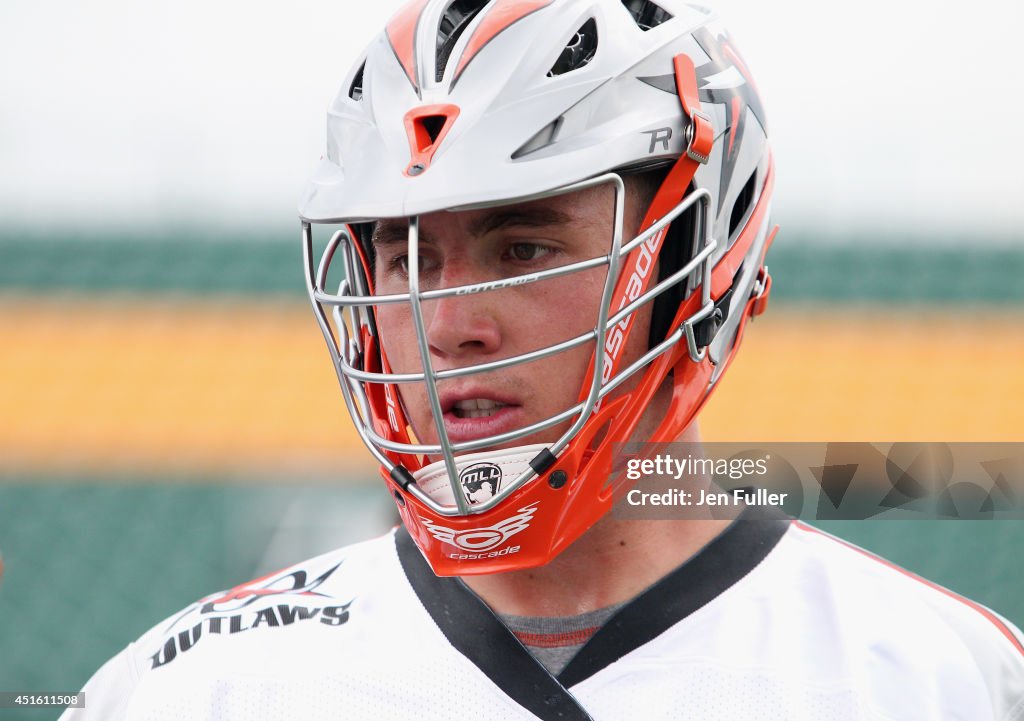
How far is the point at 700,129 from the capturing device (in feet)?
4.54

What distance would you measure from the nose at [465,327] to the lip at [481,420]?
5cm

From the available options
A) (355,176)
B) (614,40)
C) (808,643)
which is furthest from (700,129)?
(808,643)

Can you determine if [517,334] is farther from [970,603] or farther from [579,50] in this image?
[970,603]

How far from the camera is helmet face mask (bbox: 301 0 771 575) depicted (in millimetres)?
1275

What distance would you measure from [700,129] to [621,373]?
31cm

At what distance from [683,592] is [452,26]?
2.53 ft

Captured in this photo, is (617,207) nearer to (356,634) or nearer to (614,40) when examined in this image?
(614,40)

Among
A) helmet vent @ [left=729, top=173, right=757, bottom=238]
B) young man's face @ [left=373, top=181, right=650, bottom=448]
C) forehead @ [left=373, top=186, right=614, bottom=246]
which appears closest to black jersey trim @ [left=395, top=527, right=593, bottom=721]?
young man's face @ [left=373, top=181, right=650, bottom=448]

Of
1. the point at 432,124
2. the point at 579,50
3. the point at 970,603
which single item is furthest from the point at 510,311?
the point at 970,603

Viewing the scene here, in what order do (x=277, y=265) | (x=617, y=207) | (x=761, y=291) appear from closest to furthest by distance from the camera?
1. (x=617, y=207)
2. (x=761, y=291)
3. (x=277, y=265)

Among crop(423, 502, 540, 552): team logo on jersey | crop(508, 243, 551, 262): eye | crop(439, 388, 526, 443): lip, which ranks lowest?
crop(423, 502, 540, 552): team logo on jersey

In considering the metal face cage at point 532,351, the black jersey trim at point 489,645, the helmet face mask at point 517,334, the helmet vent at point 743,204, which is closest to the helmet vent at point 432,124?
the helmet face mask at point 517,334

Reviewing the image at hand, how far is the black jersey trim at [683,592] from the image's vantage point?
1.38 meters

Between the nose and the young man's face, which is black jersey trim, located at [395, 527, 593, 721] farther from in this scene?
the nose
